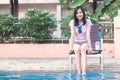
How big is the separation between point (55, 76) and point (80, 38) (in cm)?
106

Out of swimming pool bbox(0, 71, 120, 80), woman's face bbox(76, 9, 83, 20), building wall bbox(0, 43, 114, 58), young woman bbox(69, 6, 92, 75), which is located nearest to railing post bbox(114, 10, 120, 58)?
building wall bbox(0, 43, 114, 58)

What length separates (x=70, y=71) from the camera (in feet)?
34.0

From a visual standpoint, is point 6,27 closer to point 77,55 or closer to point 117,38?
point 117,38

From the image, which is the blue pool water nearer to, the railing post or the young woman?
the young woman

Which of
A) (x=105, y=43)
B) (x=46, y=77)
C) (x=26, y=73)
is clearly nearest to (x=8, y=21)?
(x=105, y=43)

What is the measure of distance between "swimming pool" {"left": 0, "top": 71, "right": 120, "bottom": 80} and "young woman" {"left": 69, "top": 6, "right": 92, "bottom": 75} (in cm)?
33

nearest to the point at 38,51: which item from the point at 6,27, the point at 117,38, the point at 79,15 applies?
the point at 6,27

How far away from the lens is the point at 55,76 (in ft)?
31.2

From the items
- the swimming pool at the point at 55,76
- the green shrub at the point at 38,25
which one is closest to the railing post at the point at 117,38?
the green shrub at the point at 38,25

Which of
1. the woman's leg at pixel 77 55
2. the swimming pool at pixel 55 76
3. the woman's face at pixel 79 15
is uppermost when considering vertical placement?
the woman's face at pixel 79 15

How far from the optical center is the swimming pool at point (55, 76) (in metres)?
9.01

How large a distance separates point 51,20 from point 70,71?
14.0ft

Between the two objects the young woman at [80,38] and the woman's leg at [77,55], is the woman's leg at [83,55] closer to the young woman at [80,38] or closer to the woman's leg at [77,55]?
the young woman at [80,38]

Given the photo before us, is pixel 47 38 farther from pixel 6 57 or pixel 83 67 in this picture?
pixel 83 67
